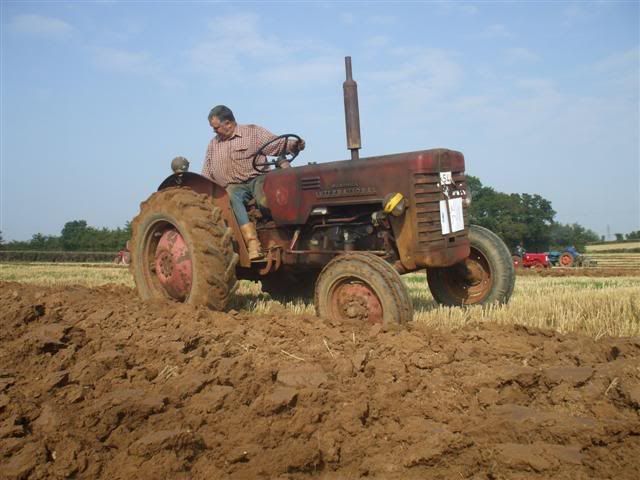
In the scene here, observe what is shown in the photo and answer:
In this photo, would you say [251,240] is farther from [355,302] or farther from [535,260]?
[535,260]

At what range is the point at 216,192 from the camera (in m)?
5.83

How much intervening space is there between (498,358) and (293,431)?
60.7 inches

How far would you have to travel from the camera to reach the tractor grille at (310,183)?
5.32 m

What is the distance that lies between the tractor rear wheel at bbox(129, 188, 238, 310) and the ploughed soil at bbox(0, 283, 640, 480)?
1091 millimetres

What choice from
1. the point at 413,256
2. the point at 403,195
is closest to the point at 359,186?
the point at 403,195

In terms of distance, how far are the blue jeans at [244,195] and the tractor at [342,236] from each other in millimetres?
42

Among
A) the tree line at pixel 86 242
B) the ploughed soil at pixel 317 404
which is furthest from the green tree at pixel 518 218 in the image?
the ploughed soil at pixel 317 404

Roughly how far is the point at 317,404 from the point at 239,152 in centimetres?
379

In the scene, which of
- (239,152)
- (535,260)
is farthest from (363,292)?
(535,260)

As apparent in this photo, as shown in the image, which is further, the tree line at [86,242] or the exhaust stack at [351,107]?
the tree line at [86,242]

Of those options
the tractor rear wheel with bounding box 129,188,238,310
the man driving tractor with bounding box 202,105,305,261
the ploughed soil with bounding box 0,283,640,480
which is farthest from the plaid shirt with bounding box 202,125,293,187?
the ploughed soil with bounding box 0,283,640,480

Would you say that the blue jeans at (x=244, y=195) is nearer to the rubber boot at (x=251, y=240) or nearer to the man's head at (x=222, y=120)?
the rubber boot at (x=251, y=240)

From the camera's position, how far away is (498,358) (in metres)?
3.53

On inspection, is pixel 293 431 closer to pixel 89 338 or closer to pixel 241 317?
pixel 89 338
